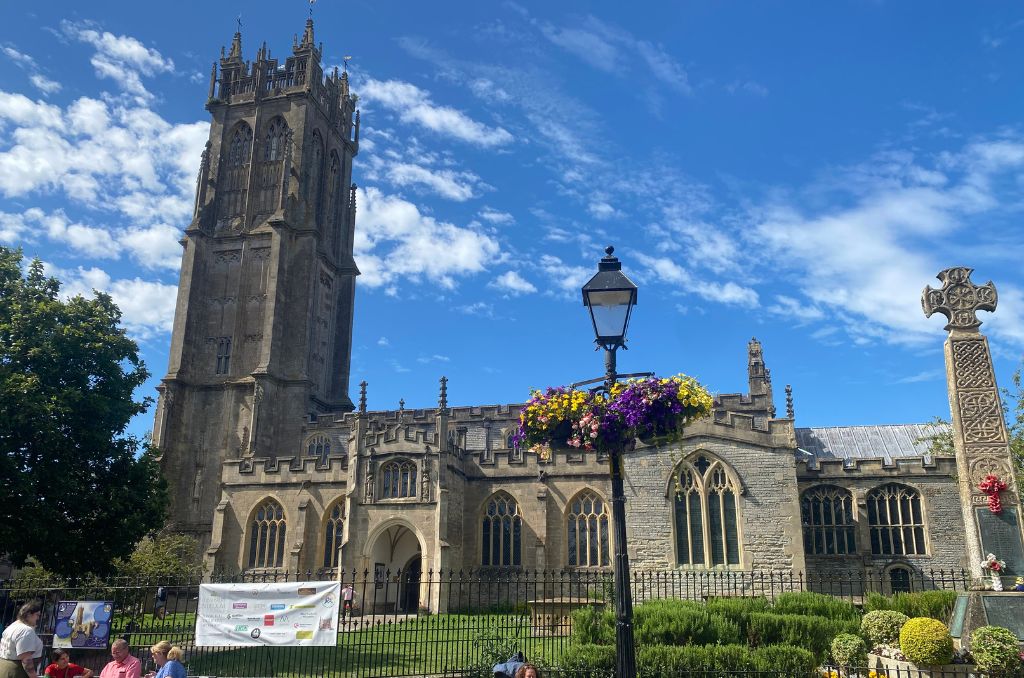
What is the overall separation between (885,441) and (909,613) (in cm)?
2493

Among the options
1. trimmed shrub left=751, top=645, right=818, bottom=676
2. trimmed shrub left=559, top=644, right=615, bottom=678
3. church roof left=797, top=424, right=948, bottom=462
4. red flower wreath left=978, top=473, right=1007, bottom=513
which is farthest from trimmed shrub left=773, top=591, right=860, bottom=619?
church roof left=797, top=424, right=948, bottom=462

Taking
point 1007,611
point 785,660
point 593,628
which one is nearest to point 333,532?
point 593,628

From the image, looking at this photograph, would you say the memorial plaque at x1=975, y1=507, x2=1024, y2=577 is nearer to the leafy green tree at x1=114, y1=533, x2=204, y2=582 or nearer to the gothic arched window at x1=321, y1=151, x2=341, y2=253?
the leafy green tree at x1=114, y1=533, x2=204, y2=582

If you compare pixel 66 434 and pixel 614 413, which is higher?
pixel 66 434

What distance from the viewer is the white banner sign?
42.4 feet

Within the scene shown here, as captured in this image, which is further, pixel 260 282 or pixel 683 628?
pixel 260 282

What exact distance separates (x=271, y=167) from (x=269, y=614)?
41.1 meters

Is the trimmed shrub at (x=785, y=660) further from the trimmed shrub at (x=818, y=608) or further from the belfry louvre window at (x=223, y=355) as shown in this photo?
the belfry louvre window at (x=223, y=355)

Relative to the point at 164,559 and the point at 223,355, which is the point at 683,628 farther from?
the point at 223,355

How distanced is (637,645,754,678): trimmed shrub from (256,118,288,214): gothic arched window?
41.6 m

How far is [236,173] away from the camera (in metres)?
50.4

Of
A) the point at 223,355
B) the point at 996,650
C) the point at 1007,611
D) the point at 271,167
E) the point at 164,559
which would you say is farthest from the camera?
the point at 271,167

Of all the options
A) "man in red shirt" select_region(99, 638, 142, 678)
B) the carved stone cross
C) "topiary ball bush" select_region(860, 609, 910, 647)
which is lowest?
"man in red shirt" select_region(99, 638, 142, 678)

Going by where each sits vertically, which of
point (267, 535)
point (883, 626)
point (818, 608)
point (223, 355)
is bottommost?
point (883, 626)
